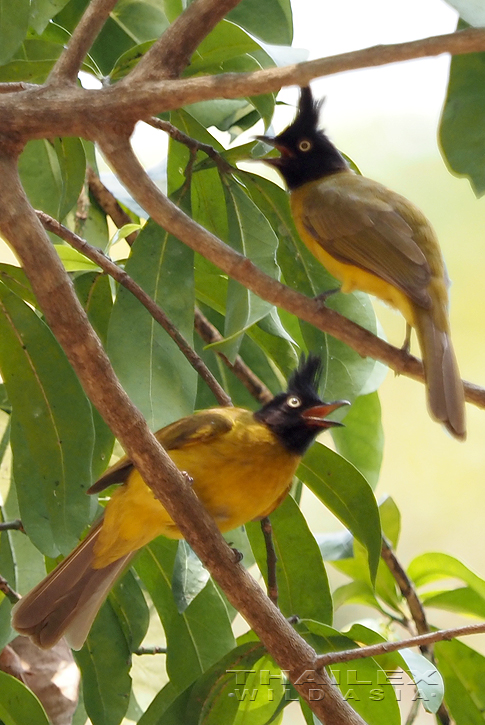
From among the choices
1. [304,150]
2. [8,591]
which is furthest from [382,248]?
[8,591]

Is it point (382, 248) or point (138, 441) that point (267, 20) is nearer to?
point (382, 248)

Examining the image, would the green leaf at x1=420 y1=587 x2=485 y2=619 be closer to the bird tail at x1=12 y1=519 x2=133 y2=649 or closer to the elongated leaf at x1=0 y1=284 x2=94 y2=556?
the bird tail at x1=12 y1=519 x2=133 y2=649

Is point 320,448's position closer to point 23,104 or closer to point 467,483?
point 23,104

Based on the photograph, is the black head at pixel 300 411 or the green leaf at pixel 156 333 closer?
the green leaf at pixel 156 333

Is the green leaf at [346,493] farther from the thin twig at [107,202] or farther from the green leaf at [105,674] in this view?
the thin twig at [107,202]

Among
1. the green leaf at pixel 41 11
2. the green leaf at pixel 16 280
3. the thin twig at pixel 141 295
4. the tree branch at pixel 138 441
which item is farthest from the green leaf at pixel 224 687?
the green leaf at pixel 41 11

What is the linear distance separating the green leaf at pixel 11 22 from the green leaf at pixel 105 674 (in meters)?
1.46

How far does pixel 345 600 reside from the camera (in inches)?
105

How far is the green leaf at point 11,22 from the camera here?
5.86 feet

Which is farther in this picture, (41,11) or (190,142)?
(41,11)

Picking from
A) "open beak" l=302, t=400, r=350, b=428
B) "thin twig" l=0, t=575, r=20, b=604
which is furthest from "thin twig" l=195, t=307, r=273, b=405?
"thin twig" l=0, t=575, r=20, b=604

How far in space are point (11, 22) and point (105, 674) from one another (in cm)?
160

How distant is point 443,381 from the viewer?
170 centimetres

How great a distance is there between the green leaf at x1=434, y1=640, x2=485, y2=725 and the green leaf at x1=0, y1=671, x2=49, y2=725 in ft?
3.59
